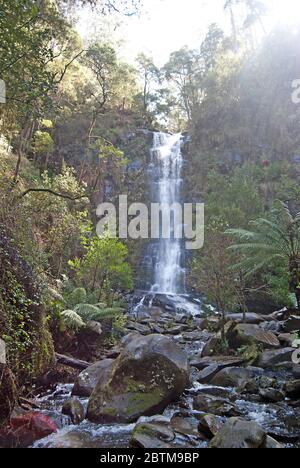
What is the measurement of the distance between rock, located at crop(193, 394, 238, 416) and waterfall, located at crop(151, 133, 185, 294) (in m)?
14.0

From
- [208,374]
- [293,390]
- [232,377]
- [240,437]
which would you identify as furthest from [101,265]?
[240,437]

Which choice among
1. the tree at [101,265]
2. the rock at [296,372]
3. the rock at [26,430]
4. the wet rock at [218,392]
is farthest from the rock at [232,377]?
the tree at [101,265]

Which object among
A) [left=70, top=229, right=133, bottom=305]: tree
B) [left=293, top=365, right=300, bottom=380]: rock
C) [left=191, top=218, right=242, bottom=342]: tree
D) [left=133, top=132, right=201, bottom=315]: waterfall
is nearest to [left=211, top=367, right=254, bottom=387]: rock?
[left=293, top=365, right=300, bottom=380]: rock

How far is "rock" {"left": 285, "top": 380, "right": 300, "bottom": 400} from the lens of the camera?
19.9 ft

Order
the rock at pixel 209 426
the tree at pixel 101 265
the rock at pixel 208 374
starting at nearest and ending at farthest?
1. the rock at pixel 209 426
2. the rock at pixel 208 374
3. the tree at pixel 101 265

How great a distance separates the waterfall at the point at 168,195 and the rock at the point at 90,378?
13419 millimetres

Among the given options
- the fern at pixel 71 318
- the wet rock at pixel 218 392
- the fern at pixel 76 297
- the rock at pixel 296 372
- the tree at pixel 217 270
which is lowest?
the wet rock at pixel 218 392

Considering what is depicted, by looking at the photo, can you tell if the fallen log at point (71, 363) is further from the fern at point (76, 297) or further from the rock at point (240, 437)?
the rock at point (240, 437)

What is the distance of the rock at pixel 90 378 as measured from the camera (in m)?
6.24

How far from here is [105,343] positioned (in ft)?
31.4

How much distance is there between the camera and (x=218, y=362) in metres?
7.97

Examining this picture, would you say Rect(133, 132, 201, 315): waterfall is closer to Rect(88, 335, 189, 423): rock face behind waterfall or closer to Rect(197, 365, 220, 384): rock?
Rect(197, 365, 220, 384): rock
